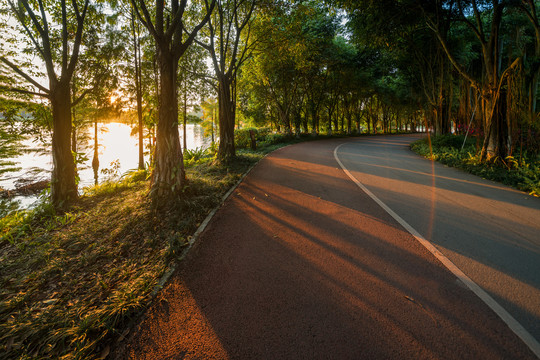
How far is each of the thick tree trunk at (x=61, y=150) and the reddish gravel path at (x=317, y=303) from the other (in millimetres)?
6105

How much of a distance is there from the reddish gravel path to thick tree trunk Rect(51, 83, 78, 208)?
20.0 ft

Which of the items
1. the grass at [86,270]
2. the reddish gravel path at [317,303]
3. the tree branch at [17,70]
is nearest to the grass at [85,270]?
the grass at [86,270]

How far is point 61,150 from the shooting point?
7348 mm

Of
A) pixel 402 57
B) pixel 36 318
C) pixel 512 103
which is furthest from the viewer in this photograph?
pixel 402 57

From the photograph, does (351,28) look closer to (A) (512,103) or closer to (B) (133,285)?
(A) (512,103)

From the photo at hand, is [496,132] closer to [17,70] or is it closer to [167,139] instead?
[167,139]

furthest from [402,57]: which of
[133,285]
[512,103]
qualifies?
[133,285]

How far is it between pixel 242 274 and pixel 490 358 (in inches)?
101

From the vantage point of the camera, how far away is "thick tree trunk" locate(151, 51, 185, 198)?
19.2ft

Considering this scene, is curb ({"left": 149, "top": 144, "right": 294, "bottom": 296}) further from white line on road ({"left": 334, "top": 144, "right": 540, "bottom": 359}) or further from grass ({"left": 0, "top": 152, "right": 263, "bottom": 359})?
white line on road ({"left": 334, "top": 144, "right": 540, "bottom": 359})

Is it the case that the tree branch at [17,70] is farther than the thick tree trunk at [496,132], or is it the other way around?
the thick tree trunk at [496,132]

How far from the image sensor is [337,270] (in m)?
3.13

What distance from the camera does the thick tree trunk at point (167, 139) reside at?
5.86 m

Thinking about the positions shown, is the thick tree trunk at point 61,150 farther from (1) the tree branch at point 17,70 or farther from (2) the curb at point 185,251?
(2) the curb at point 185,251
